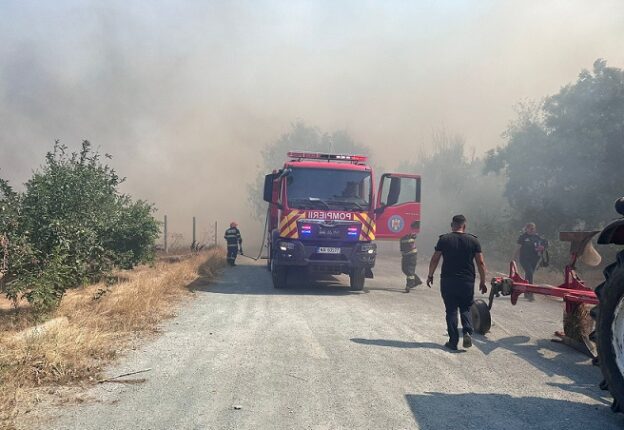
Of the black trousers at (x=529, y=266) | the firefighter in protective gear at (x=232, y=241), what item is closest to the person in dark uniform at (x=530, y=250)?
the black trousers at (x=529, y=266)

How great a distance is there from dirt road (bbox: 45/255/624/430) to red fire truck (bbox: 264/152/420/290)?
7.64 feet

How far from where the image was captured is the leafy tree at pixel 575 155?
14.2 meters

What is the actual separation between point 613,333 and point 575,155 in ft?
41.8

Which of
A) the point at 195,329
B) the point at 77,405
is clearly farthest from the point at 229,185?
the point at 77,405

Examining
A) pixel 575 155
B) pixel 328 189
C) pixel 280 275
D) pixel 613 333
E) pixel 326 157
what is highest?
pixel 575 155

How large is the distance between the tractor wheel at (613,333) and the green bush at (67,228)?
6.00 m

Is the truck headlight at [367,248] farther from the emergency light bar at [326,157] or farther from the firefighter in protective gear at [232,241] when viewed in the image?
the firefighter in protective gear at [232,241]

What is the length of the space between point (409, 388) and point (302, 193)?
243 inches

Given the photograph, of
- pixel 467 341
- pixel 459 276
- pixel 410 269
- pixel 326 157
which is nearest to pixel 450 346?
pixel 467 341

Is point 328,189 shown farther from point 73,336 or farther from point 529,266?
point 73,336

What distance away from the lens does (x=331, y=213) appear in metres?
9.95

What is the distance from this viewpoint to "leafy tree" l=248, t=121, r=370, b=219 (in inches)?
1550

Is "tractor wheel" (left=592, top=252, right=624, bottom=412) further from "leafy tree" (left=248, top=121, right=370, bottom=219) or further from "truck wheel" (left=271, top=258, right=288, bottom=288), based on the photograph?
"leafy tree" (left=248, top=121, right=370, bottom=219)

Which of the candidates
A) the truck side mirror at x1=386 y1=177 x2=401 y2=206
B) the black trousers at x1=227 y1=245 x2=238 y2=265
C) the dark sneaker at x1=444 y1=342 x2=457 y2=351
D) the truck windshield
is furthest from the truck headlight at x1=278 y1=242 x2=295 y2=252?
the black trousers at x1=227 y1=245 x2=238 y2=265
